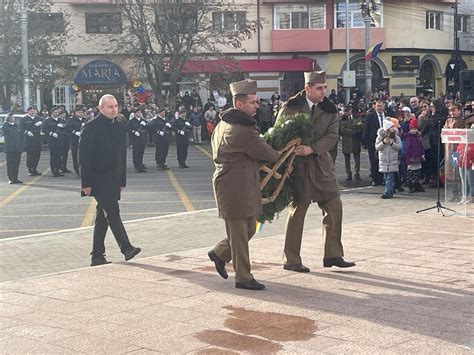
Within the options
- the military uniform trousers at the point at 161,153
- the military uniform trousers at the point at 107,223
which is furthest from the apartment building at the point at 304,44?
the military uniform trousers at the point at 107,223

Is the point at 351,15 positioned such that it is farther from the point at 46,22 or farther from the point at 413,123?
the point at 413,123

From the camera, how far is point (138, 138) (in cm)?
2525

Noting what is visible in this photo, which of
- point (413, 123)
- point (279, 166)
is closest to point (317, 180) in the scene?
point (279, 166)

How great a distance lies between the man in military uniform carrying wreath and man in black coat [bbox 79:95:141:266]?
2.03 m

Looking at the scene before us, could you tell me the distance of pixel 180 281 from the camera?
8.86m

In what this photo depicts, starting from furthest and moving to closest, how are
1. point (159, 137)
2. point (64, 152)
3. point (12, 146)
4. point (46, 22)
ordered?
point (46, 22), point (159, 137), point (64, 152), point (12, 146)

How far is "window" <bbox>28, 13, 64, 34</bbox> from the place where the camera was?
44.4 m

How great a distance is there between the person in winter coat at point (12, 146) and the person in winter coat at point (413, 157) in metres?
9.59

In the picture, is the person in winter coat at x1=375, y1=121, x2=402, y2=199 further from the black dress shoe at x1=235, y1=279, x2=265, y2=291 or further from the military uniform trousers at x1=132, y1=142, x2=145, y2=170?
the military uniform trousers at x1=132, y1=142, x2=145, y2=170

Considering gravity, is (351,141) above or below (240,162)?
below

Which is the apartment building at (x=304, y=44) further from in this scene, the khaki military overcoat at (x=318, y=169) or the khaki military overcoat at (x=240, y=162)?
the khaki military overcoat at (x=240, y=162)

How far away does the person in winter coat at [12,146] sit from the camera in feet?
72.4

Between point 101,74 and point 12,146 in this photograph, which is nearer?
point 12,146

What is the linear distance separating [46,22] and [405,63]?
19525mm
